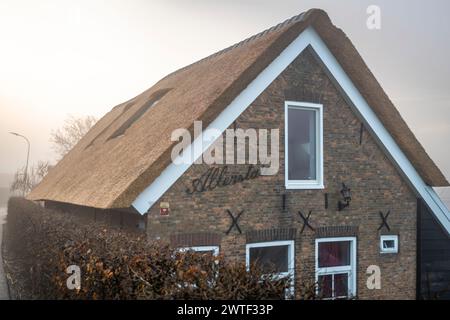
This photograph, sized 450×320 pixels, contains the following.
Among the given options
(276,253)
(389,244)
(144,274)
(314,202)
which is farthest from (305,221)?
(144,274)

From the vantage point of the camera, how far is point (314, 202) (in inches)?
381

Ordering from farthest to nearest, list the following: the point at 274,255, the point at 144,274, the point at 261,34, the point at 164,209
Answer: the point at 261,34 < the point at 274,255 < the point at 164,209 < the point at 144,274

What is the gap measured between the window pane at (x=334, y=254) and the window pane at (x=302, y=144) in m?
1.47

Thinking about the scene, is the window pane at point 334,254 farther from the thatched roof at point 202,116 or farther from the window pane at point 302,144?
the thatched roof at point 202,116

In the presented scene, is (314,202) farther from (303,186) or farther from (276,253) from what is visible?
(276,253)

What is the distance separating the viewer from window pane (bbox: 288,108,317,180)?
32.2 feet

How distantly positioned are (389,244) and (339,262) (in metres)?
1.48

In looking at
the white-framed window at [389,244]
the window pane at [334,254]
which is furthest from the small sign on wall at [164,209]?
the white-framed window at [389,244]

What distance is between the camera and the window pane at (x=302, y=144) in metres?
9.81

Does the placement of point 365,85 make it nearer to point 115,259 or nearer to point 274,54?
point 274,54

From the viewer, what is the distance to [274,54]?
30.1ft

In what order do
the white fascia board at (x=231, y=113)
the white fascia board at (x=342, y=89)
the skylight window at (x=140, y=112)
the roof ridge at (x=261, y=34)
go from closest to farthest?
the white fascia board at (x=231, y=113) < the white fascia board at (x=342, y=89) < the roof ridge at (x=261, y=34) < the skylight window at (x=140, y=112)

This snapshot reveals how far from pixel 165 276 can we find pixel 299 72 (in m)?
6.55
